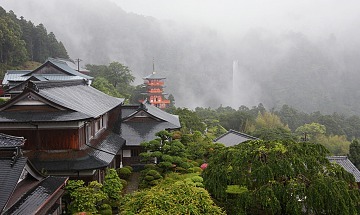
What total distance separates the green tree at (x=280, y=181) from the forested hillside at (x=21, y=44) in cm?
5348

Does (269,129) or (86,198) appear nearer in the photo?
(86,198)

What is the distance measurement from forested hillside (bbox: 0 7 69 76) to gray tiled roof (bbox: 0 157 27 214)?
172 ft

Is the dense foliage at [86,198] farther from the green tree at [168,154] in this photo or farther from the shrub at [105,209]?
the green tree at [168,154]

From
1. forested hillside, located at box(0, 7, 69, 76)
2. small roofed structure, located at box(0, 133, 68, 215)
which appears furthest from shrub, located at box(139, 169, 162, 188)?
forested hillside, located at box(0, 7, 69, 76)

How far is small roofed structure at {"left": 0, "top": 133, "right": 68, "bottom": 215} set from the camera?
33.1 feet

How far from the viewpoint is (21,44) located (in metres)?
63.5

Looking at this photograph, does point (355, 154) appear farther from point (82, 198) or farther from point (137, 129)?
point (82, 198)

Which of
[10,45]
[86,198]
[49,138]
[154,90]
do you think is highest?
[10,45]

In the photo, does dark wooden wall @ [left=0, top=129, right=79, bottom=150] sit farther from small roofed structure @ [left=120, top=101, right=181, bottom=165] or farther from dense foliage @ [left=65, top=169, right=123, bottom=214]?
small roofed structure @ [left=120, top=101, right=181, bottom=165]

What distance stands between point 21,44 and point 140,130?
4540 centimetres

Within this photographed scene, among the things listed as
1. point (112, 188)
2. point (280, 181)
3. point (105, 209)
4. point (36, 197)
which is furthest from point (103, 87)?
point (280, 181)

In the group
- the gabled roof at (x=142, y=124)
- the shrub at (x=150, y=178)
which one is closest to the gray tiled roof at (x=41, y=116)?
the shrub at (x=150, y=178)

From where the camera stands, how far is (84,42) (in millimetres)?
163000

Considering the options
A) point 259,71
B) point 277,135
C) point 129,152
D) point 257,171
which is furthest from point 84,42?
point 257,171
